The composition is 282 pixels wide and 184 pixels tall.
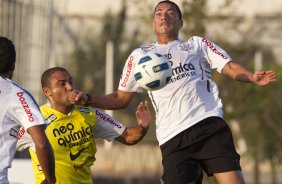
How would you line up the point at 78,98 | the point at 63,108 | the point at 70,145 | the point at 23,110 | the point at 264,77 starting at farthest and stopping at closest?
the point at 63,108, the point at 70,145, the point at 264,77, the point at 78,98, the point at 23,110

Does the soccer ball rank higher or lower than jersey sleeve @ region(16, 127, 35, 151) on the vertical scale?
higher

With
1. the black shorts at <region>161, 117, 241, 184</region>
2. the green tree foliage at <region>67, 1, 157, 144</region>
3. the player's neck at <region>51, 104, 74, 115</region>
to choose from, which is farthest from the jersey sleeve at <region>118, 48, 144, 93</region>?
the green tree foliage at <region>67, 1, 157, 144</region>

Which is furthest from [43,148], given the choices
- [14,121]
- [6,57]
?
[6,57]

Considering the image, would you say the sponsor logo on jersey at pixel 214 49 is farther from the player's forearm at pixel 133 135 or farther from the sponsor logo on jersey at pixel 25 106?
the sponsor logo on jersey at pixel 25 106

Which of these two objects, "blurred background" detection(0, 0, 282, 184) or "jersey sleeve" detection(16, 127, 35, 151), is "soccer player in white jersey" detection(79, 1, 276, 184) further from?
"blurred background" detection(0, 0, 282, 184)

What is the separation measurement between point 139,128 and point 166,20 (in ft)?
3.51

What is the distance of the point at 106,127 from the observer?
9523 mm

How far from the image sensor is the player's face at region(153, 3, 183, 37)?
9.38 metres

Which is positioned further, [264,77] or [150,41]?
[150,41]

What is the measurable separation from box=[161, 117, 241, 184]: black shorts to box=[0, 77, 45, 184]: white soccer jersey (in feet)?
7.48

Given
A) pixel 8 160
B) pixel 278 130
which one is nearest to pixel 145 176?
pixel 278 130

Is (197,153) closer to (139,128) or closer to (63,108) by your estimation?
(139,128)

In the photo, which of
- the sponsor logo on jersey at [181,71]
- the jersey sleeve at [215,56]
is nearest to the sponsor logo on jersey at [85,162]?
the sponsor logo on jersey at [181,71]

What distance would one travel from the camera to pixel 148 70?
8891mm
